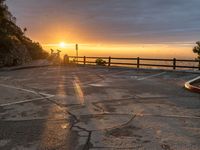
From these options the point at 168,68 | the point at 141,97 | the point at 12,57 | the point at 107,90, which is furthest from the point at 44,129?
the point at 12,57

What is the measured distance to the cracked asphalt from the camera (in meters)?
5.49

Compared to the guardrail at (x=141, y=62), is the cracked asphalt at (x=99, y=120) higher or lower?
lower

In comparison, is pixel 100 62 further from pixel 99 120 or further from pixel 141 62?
pixel 99 120

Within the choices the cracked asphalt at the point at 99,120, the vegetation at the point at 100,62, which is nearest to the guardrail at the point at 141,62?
the vegetation at the point at 100,62

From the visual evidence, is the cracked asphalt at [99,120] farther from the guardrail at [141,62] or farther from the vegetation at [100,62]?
the vegetation at [100,62]

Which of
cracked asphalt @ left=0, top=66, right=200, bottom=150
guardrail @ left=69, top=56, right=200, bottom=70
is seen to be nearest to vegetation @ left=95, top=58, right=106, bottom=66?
guardrail @ left=69, top=56, right=200, bottom=70

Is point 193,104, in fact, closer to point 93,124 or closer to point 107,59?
point 93,124

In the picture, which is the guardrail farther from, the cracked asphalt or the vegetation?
the cracked asphalt

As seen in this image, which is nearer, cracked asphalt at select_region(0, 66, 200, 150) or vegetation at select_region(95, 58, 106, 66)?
cracked asphalt at select_region(0, 66, 200, 150)

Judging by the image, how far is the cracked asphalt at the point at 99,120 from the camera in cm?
549

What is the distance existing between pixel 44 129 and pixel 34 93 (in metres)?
5.01

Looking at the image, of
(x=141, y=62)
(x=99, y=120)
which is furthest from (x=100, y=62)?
(x=99, y=120)

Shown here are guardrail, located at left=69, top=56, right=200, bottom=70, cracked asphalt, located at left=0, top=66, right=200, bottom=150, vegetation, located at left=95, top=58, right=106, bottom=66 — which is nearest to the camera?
cracked asphalt, located at left=0, top=66, right=200, bottom=150

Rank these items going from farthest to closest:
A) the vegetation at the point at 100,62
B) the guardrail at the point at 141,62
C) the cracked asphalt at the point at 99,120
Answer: the vegetation at the point at 100,62 → the guardrail at the point at 141,62 → the cracked asphalt at the point at 99,120
